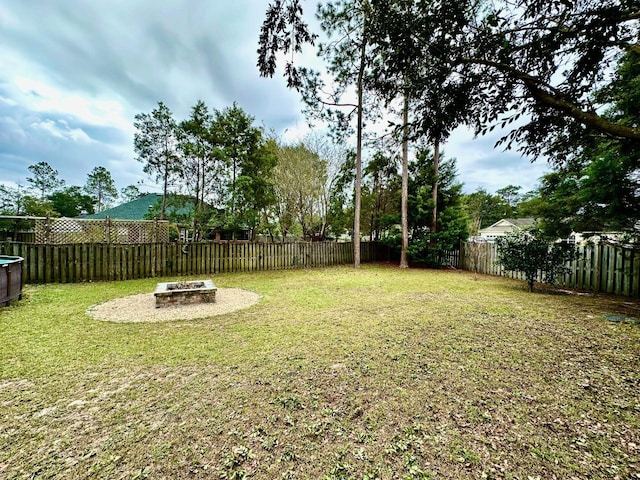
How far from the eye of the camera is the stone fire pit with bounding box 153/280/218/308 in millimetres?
4844

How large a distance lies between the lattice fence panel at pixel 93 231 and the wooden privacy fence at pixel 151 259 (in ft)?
4.55

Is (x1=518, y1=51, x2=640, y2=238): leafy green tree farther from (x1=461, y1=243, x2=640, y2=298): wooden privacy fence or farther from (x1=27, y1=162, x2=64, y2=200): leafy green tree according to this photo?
(x1=27, y1=162, x2=64, y2=200): leafy green tree

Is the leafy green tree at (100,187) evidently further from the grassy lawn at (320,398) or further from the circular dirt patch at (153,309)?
the grassy lawn at (320,398)

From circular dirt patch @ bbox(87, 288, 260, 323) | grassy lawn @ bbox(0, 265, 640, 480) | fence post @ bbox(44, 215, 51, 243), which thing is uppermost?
fence post @ bbox(44, 215, 51, 243)

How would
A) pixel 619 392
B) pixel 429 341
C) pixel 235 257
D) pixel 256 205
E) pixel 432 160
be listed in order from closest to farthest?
pixel 619 392, pixel 429 341, pixel 235 257, pixel 432 160, pixel 256 205

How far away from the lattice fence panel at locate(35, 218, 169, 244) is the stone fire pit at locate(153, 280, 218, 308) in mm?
5098

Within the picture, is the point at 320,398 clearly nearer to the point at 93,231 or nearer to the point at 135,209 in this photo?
the point at 93,231

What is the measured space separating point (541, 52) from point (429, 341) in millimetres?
4003

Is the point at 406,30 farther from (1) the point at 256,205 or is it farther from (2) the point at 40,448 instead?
(1) the point at 256,205

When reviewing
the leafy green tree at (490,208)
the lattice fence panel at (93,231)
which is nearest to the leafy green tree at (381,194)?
the lattice fence panel at (93,231)

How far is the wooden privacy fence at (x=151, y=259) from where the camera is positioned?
6.69 m

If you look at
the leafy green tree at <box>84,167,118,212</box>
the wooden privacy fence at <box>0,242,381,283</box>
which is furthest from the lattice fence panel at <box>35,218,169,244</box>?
the leafy green tree at <box>84,167,118,212</box>

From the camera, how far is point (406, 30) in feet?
11.0

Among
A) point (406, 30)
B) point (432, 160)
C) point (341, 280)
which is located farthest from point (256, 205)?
point (406, 30)
